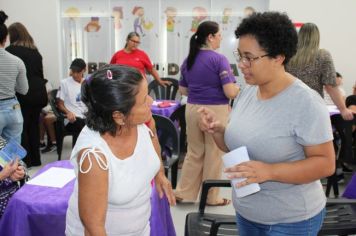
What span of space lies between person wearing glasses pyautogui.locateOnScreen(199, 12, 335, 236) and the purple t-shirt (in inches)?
59.3

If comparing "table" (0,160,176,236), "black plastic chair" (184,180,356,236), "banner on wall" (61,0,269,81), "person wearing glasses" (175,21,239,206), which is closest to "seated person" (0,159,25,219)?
"table" (0,160,176,236)

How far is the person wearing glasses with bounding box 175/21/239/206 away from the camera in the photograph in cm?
284

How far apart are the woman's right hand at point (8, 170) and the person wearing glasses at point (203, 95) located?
1543 mm

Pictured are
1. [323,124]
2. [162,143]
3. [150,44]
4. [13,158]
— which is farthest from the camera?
[150,44]

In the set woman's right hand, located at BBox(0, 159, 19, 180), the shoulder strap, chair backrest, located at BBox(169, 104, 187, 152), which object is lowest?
chair backrest, located at BBox(169, 104, 187, 152)

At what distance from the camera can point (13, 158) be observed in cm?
180

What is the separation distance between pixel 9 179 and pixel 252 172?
1293 millimetres

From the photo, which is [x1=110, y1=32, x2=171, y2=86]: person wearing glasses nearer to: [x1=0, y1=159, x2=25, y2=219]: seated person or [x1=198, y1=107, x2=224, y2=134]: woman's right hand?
[x1=0, y1=159, x2=25, y2=219]: seated person

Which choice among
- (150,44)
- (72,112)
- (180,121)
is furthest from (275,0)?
(72,112)

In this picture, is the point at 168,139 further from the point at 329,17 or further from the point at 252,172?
the point at 329,17

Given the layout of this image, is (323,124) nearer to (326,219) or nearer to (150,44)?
(326,219)

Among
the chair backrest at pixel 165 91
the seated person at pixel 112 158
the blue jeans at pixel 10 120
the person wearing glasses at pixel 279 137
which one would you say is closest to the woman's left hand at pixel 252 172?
the person wearing glasses at pixel 279 137

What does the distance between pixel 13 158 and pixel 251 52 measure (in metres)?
1.28

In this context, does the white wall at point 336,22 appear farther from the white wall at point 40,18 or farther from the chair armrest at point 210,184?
the chair armrest at point 210,184
